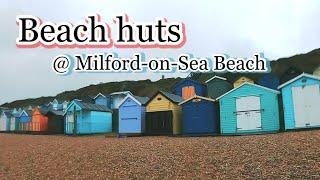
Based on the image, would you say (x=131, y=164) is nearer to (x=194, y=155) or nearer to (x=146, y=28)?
(x=194, y=155)

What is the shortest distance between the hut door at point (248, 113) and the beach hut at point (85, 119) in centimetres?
1657

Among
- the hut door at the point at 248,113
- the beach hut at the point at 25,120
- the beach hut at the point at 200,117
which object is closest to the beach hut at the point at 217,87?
the beach hut at the point at 200,117

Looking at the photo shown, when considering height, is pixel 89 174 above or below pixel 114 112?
below

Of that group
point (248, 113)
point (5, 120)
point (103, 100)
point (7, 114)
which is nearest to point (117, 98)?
point (103, 100)

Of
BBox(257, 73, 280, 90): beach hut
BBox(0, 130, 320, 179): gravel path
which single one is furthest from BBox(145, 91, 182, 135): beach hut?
BBox(257, 73, 280, 90): beach hut

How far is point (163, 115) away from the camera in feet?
106

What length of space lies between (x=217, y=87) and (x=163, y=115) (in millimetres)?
11300

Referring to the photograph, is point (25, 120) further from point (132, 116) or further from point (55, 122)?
point (132, 116)

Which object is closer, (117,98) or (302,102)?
(302,102)

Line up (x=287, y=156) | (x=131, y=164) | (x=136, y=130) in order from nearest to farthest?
(x=287, y=156) < (x=131, y=164) < (x=136, y=130)

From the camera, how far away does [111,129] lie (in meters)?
42.7

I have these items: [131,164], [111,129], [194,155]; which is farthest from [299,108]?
[111,129]

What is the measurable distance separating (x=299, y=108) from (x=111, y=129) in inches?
851

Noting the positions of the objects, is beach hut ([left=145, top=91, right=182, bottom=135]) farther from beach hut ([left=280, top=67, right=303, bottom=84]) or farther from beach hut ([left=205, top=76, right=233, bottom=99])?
beach hut ([left=280, top=67, right=303, bottom=84])
